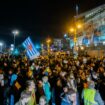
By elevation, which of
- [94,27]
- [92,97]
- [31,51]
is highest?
[94,27]

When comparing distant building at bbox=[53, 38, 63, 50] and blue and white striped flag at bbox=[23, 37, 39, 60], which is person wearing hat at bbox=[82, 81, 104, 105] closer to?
blue and white striped flag at bbox=[23, 37, 39, 60]

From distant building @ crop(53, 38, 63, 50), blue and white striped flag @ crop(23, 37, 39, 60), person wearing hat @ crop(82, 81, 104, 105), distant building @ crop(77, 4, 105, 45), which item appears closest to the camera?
person wearing hat @ crop(82, 81, 104, 105)

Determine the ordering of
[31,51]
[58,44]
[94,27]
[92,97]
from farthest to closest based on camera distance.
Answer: [58,44] → [94,27] → [31,51] → [92,97]

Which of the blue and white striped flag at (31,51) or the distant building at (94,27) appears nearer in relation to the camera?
the blue and white striped flag at (31,51)

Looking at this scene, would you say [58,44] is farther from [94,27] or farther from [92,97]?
[92,97]

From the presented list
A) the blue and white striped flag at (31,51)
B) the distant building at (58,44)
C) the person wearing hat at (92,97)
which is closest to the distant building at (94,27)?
the distant building at (58,44)

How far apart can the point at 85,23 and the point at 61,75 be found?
244 ft

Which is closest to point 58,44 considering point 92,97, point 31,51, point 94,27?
point 94,27

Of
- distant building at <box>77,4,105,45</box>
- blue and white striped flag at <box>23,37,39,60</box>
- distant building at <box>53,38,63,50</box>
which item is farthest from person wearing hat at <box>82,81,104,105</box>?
distant building at <box>53,38,63,50</box>

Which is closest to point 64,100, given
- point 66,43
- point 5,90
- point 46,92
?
point 46,92

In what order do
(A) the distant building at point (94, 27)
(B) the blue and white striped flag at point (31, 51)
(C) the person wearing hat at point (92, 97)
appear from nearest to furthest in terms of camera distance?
(C) the person wearing hat at point (92, 97) < (B) the blue and white striped flag at point (31, 51) < (A) the distant building at point (94, 27)

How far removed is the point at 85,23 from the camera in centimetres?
8525

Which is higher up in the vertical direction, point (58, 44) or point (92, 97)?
point (58, 44)

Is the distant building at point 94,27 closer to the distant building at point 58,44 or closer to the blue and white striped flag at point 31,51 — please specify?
the distant building at point 58,44
